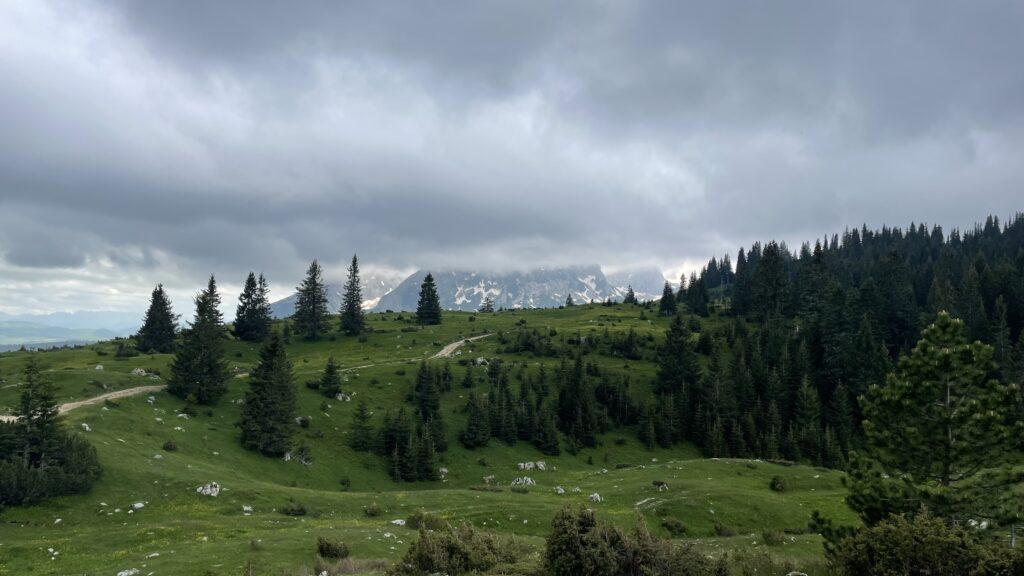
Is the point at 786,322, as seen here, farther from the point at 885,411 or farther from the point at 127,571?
the point at 127,571

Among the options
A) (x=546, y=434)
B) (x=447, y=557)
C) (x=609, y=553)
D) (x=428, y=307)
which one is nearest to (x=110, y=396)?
(x=546, y=434)

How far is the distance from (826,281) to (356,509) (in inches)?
5396

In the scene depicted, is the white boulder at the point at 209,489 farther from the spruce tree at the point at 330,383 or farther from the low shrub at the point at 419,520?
the spruce tree at the point at 330,383

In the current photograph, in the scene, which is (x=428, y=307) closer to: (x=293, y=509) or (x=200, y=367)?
(x=200, y=367)

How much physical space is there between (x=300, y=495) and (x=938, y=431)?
138 ft

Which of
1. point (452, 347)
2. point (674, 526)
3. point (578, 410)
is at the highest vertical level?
point (452, 347)

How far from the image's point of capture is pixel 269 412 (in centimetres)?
5497

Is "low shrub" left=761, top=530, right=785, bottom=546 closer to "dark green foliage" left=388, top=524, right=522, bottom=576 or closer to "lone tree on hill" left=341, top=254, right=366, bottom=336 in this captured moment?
"dark green foliage" left=388, top=524, right=522, bottom=576

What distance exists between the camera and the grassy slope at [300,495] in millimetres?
26453

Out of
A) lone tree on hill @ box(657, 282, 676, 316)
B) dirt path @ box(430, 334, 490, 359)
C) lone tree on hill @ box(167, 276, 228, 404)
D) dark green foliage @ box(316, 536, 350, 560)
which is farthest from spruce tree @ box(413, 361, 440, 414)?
lone tree on hill @ box(657, 282, 676, 316)

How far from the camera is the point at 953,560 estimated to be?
12.8m

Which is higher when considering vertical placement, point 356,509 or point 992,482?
point 992,482

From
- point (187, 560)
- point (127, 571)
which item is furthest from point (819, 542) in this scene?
point (127, 571)

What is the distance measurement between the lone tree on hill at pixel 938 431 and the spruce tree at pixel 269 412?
170ft
